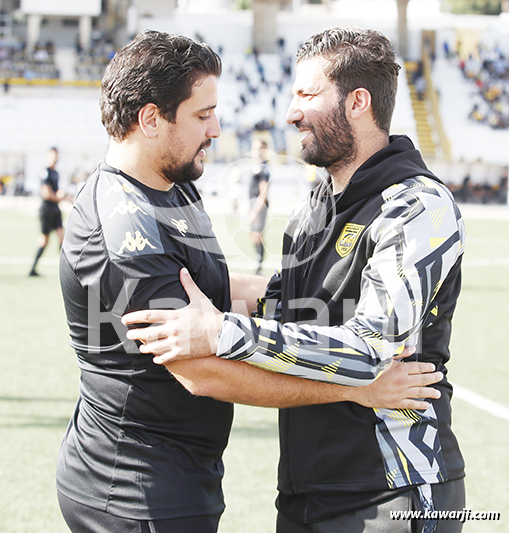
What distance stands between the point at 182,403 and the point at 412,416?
0.76 meters

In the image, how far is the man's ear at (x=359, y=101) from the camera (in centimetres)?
220

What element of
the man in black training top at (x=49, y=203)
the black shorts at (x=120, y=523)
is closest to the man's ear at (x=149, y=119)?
the black shorts at (x=120, y=523)

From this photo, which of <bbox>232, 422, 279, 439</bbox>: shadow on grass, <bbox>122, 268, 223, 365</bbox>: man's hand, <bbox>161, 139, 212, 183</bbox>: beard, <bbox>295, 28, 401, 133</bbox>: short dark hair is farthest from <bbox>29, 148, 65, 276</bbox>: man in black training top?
<bbox>122, 268, 223, 365</bbox>: man's hand

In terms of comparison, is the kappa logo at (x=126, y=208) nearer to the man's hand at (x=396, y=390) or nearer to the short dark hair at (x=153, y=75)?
the short dark hair at (x=153, y=75)

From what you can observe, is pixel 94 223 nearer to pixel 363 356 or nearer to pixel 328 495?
pixel 363 356

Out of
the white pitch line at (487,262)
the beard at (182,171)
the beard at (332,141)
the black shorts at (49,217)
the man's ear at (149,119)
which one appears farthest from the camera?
the white pitch line at (487,262)

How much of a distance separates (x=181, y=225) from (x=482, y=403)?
13.1 ft

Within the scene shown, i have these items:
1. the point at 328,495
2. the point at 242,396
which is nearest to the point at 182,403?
the point at 242,396

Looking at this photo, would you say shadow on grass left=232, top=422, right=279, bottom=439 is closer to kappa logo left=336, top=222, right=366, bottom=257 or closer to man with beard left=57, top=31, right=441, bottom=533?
man with beard left=57, top=31, right=441, bottom=533

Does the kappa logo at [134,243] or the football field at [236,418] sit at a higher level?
the kappa logo at [134,243]

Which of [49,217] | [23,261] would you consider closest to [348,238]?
[49,217]

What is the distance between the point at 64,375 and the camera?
18.4ft

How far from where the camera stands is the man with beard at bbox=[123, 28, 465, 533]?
1841 millimetres

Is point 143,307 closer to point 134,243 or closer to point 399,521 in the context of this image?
point 134,243
